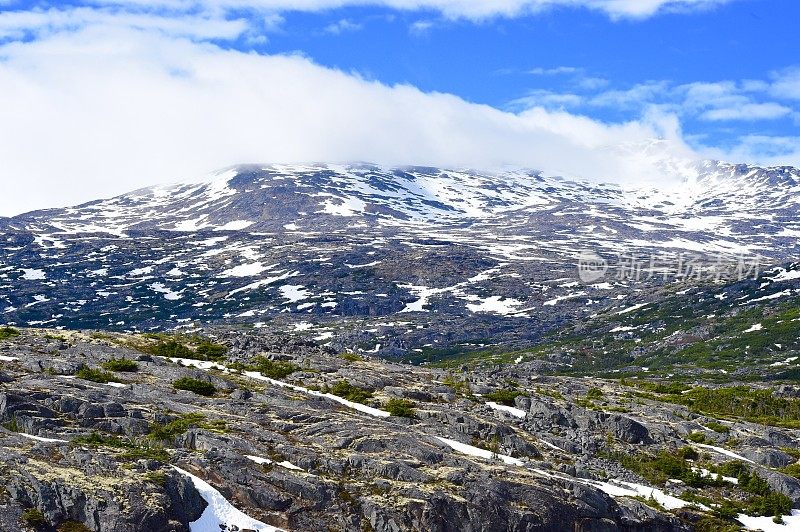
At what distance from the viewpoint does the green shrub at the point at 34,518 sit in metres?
30.7

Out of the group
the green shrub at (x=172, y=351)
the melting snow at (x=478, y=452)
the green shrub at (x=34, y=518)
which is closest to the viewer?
the green shrub at (x=34, y=518)

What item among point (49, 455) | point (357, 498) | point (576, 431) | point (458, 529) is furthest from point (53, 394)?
point (576, 431)

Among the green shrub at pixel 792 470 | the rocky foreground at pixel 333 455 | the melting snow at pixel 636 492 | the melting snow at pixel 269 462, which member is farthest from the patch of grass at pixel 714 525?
the melting snow at pixel 269 462

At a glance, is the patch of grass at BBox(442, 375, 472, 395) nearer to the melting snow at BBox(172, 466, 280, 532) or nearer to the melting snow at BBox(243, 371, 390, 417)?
the melting snow at BBox(243, 371, 390, 417)

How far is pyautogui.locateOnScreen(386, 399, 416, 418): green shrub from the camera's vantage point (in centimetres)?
5334

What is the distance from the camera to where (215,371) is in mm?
61875

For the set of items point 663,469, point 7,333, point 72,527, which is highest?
point 72,527

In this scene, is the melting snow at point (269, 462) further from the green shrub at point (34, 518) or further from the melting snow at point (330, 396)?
the melting snow at point (330, 396)

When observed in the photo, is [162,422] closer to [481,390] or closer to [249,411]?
[249,411]

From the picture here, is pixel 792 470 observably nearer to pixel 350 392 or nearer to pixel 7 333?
pixel 350 392

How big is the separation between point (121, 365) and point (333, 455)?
2317 centimetres

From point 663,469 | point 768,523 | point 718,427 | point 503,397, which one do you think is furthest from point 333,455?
point 718,427

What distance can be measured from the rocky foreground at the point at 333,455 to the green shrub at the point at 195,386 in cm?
9

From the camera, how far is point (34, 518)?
101 feet
